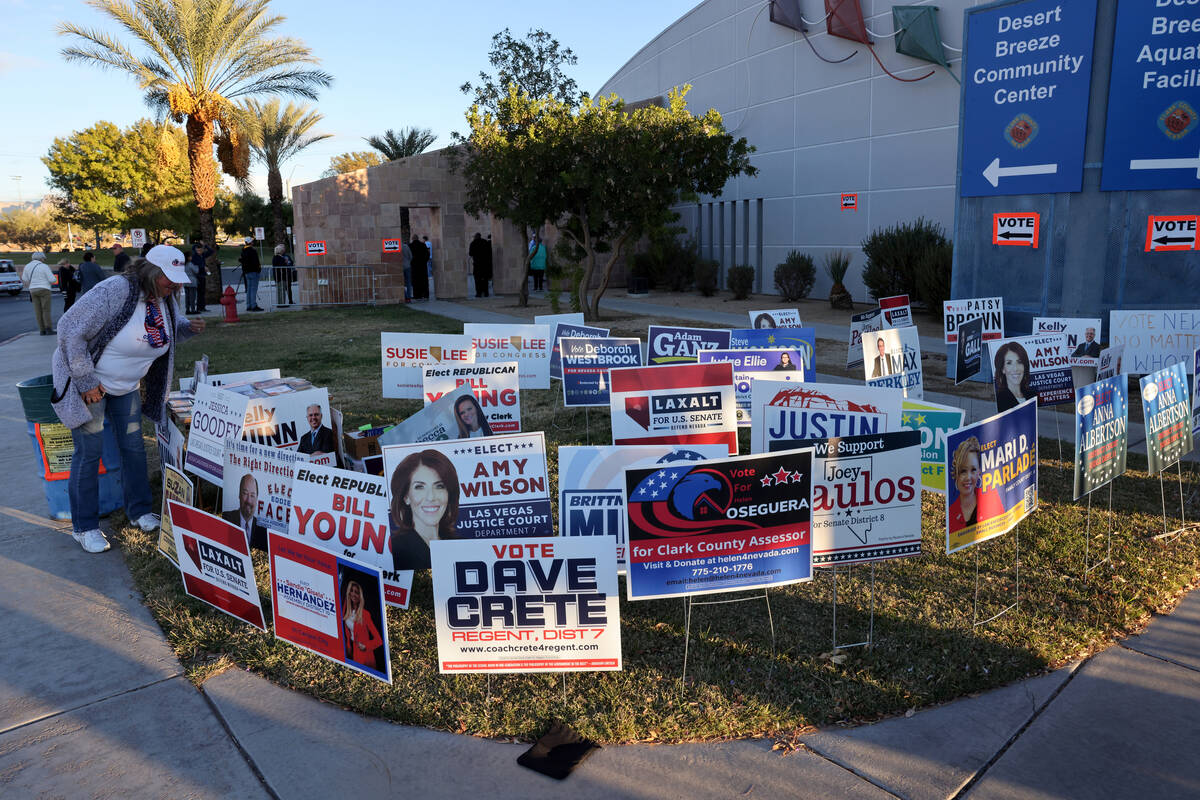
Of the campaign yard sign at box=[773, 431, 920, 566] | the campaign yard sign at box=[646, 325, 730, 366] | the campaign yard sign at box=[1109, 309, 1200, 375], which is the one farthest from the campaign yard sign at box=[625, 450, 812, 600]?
the campaign yard sign at box=[1109, 309, 1200, 375]

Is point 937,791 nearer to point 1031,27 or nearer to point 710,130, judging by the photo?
point 1031,27

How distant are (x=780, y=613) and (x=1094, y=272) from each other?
27.9ft

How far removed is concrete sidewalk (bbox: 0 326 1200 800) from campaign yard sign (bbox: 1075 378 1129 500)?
1067mm

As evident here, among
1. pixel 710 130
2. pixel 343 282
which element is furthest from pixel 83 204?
pixel 710 130

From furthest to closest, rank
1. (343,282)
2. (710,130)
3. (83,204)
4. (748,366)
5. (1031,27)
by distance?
1. (83,204)
2. (343,282)
3. (710,130)
4. (1031,27)
5. (748,366)

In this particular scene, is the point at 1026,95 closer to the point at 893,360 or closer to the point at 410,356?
the point at 893,360

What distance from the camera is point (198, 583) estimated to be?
15.8 ft

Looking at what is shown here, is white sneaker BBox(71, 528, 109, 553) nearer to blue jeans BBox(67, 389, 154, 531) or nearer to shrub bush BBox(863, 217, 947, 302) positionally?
blue jeans BBox(67, 389, 154, 531)

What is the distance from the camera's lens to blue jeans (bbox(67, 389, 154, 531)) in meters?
5.52

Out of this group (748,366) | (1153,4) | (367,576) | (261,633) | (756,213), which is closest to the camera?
(367,576)

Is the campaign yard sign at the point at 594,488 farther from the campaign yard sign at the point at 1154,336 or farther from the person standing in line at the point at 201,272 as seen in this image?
the person standing in line at the point at 201,272

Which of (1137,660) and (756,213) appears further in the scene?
(756,213)

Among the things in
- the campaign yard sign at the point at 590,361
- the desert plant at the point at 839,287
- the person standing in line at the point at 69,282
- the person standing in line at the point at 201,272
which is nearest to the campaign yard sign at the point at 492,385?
the campaign yard sign at the point at 590,361

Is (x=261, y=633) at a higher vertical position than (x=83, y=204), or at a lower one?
lower
